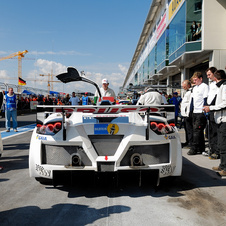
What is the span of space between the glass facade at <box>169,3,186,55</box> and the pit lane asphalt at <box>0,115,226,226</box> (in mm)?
15193

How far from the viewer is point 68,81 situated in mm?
3514

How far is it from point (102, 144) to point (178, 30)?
1764 centimetres

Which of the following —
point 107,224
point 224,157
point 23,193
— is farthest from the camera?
point 224,157

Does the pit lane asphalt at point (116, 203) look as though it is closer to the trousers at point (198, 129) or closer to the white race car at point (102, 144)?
the white race car at point (102, 144)

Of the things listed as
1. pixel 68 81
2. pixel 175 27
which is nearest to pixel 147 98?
pixel 68 81

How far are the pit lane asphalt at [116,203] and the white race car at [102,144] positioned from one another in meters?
0.34

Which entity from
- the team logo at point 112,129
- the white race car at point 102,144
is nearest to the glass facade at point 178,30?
the white race car at point 102,144

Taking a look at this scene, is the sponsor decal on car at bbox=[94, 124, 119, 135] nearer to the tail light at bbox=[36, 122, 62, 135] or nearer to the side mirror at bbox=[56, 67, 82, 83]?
the tail light at bbox=[36, 122, 62, 135]

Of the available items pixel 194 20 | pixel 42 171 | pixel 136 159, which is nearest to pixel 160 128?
pixel 136 159

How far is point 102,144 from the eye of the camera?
9.78 feet

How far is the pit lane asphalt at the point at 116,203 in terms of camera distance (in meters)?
2.51

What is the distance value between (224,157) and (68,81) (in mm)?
2790

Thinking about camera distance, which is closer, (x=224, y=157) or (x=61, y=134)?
(x=61, y=134)

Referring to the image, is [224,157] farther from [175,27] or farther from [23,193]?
[175,27]
